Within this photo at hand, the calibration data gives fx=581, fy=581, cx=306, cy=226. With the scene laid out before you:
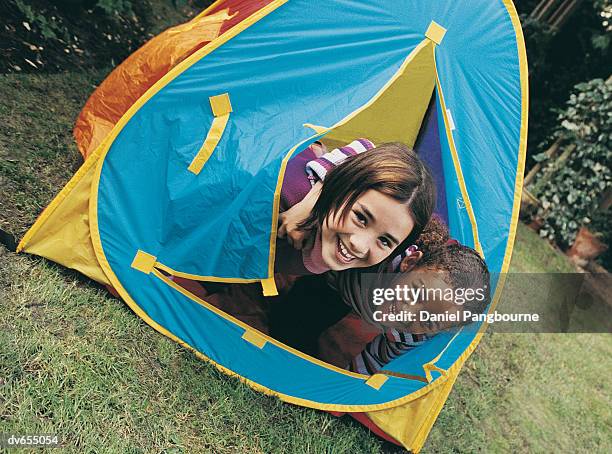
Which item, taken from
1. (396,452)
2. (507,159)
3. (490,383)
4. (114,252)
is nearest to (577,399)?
(490,383)

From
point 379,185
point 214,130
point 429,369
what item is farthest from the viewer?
point 429,369

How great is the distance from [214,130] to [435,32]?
0.76 metres

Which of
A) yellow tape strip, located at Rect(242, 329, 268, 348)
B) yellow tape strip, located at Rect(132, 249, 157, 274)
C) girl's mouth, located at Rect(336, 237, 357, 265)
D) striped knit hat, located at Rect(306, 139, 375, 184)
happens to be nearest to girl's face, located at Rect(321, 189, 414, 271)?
girl's mouth, located at Rect(336, 237, 357, 265)

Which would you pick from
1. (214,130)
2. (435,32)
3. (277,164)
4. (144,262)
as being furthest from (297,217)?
(435,32)

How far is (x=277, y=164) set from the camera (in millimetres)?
1581

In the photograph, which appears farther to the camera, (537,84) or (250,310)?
(537,84)

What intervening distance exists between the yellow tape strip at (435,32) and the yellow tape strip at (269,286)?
90 cm

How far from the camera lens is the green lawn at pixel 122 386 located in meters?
1.46

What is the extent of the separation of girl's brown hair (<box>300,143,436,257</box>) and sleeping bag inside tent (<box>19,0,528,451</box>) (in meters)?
0.12

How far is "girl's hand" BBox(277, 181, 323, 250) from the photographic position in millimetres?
1596

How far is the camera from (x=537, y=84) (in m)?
4.30

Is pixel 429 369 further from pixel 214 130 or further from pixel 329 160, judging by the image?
pixel 214 130

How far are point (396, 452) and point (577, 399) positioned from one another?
1.19 m

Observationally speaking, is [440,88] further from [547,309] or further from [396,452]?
[547,309]
